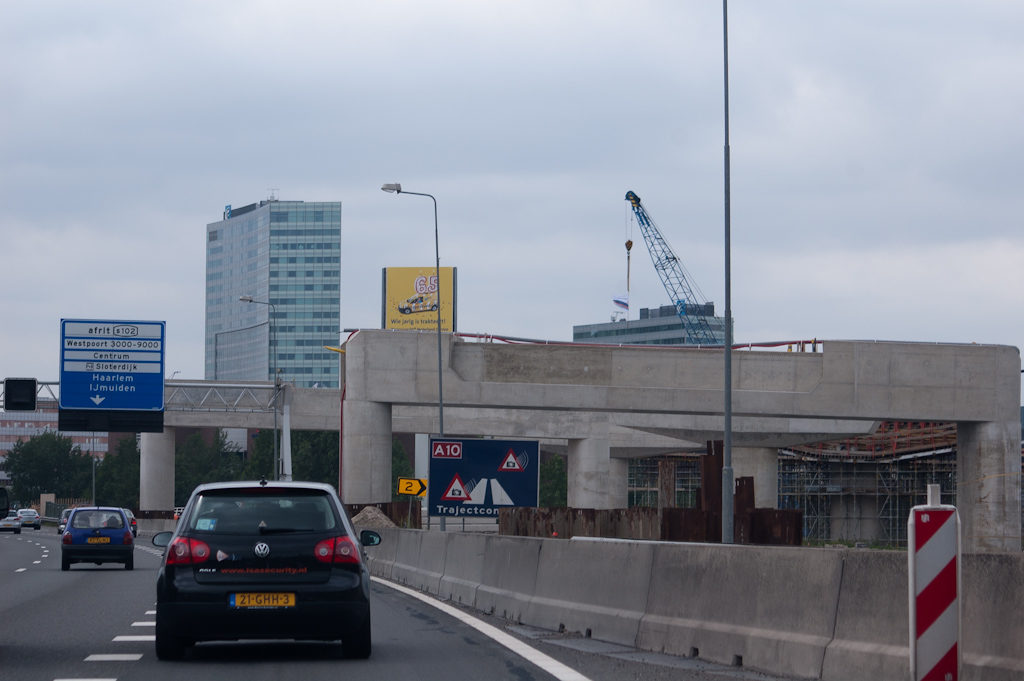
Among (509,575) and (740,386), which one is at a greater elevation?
(740,386)

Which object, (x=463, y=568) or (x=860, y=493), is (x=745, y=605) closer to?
(x=463, y=568)

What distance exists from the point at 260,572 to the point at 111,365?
1540 inches

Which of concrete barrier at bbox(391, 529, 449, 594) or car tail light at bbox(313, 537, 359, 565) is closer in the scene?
car tail light at bbox(313, 537, 359, 565)

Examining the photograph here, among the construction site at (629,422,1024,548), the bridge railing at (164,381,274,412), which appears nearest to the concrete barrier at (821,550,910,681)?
the bridge railing at (164,381,274,412)

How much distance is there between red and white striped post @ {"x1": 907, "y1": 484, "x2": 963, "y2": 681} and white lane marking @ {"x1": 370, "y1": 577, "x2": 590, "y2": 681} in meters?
2.80

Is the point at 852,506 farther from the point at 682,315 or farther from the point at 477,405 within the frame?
the point at 682,315

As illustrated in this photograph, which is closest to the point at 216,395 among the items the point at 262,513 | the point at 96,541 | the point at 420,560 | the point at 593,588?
the point at 96,541

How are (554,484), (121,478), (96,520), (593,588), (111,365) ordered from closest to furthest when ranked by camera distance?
1. (593,588)
2. (96,520)
3. (111,365)
4. (554,484)
5. (121,478)

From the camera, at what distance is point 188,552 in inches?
408

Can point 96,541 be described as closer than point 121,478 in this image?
Yes

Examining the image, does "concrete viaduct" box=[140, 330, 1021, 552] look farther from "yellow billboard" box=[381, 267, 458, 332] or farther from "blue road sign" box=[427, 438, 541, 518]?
"yellow billboard" box=[381, 267, 458, 332]

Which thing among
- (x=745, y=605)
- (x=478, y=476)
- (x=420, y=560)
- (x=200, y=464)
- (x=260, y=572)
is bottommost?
(x=200, y=464)

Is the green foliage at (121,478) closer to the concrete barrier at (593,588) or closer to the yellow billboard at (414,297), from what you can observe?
the yellow billboard at (414,297)

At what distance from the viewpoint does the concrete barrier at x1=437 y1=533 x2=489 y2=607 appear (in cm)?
1622
